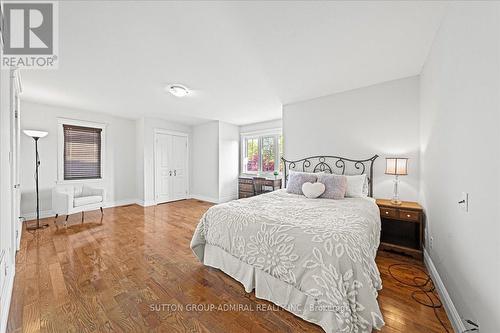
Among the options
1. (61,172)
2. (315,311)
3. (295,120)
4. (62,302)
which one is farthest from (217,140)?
(315,311)

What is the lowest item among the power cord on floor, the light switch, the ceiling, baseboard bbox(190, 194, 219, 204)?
the power cord on floor

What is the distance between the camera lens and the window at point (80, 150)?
14.5 ft

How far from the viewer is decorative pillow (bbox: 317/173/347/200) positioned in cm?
281

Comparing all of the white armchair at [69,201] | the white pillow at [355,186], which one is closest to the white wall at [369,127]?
the white pillow at [355,186]

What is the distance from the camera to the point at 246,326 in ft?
4.77

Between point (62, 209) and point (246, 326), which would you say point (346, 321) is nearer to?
point (246, 326)

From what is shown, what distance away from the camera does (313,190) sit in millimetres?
2861

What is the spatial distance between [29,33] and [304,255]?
3.29m

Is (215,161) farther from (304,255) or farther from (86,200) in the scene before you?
(304,255)

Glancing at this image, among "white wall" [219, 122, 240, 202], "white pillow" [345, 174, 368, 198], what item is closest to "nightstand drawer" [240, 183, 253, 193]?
"white wall" [219, 122, 240, 202]

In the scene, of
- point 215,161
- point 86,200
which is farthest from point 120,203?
point 215,161

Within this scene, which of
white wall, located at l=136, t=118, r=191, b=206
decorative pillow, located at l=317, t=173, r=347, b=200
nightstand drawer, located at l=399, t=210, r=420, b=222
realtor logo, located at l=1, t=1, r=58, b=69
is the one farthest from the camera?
white wall, located at l=136, t=118, r=191, b=206

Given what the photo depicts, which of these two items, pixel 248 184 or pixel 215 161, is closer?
pixel 248 184

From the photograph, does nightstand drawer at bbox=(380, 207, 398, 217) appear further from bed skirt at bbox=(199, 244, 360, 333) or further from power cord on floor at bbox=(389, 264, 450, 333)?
bed skirt at bbox=(199, 244, 360, 333)
